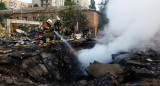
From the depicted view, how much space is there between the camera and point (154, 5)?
5.97 meters

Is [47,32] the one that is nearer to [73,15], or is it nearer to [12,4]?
[73,15]

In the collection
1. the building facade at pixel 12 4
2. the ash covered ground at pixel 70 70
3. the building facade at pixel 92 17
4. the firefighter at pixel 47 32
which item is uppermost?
the building facade at pixel 12 4

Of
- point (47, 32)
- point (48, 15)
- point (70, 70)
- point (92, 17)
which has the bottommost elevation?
point (70, 70)

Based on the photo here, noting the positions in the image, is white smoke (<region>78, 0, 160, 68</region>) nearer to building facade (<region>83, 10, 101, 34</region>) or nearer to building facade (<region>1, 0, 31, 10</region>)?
building facade (<region>83, 10, 101, 34</region>)

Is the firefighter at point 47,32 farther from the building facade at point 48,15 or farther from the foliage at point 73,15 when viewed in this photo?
the building facade at point 48,15

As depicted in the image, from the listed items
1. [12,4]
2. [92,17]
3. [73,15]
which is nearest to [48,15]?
[73,15]

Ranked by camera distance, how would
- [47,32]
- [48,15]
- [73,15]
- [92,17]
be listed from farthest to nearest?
[48,15] < [92,17] < [73,15] < [47,32]

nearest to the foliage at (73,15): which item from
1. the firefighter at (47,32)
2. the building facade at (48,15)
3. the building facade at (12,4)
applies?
the building facade at (48,15)

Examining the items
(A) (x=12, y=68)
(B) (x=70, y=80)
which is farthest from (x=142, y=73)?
(A) (x=12, y=68)

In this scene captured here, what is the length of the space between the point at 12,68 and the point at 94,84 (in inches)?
113

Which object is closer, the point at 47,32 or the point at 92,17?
the point at 47,32

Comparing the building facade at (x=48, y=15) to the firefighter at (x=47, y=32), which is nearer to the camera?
the firefighter at (x=47, y=32)

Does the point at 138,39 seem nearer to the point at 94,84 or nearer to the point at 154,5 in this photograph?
the point at 154,5

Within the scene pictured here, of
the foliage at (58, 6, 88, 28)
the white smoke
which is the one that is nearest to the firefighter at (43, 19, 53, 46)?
the white smoke
